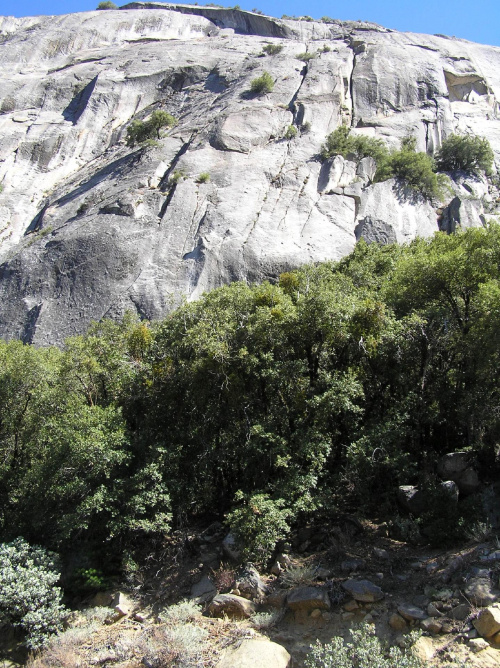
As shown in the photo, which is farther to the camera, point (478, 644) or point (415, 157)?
point (415, 157)

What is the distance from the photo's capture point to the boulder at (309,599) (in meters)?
8.84

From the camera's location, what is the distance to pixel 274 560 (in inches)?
408

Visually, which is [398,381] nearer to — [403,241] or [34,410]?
[34,410]

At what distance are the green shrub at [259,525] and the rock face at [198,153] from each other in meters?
8.77

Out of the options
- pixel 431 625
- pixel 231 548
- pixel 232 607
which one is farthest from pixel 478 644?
pixel 231 548

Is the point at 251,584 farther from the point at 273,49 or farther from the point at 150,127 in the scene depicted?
the point at 273,49

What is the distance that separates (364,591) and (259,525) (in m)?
2.22

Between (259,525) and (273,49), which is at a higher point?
(273,49)

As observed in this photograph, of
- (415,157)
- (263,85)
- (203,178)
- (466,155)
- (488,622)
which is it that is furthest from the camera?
(263,85)

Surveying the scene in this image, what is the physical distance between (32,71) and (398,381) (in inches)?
2080

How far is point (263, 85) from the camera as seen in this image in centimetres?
3603

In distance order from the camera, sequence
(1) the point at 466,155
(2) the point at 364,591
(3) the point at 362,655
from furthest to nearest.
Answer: (1) the point at 466,155 < (2) the point at 364,591 < (3) the point at 362,655

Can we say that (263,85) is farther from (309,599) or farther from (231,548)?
(309,599)

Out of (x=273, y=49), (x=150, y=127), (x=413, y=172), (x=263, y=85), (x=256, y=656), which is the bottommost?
(x=256, y=656)
